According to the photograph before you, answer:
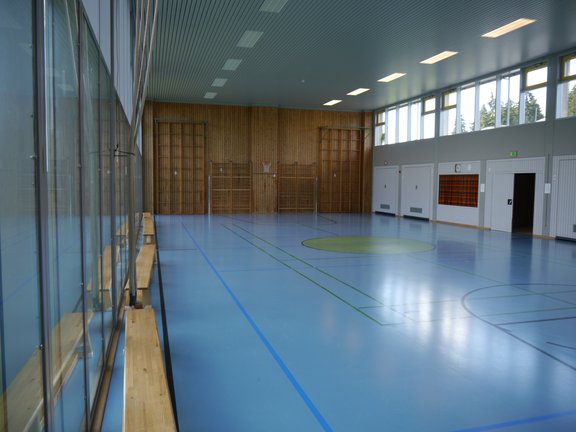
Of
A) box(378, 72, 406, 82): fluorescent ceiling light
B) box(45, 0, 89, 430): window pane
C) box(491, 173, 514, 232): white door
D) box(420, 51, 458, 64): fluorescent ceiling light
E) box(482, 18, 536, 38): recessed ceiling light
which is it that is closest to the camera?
box(45, 0, 89, 430): window pane

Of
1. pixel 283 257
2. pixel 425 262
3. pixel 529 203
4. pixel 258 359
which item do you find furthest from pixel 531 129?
pixel 258 359

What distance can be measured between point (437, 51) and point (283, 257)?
8.82 metres

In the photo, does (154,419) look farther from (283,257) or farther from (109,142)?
(283,257)

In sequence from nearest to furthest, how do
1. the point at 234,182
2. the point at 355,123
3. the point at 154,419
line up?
the point at 154,419, the point at 234,182, the point at 355,123

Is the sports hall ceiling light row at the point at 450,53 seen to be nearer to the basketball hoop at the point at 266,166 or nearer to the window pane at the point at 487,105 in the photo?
the window pane at the point at 487,105

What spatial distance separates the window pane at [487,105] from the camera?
1756 centimetres

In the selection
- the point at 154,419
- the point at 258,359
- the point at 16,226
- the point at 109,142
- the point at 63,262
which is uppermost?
the point at 109,142

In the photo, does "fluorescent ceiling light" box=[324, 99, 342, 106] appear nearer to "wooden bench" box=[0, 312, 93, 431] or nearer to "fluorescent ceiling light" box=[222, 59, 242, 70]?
"fluorescent ceiling light" box=[222, 59, 242, 70]

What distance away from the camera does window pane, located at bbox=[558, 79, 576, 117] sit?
46.5 feet

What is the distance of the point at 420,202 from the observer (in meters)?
22.0

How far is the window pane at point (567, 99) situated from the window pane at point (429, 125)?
22.4 ft

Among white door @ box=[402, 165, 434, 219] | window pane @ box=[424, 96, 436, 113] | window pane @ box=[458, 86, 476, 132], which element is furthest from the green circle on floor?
window pane @ box=[424, 96, 436, 113]

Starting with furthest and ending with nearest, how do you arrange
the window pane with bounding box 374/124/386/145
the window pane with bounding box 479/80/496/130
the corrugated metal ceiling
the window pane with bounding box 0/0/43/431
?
the window pane with bounding box 374/124/386/145 → the window pane with bounding box 479/80/496/130 → the corrugated metal ceiling → the window pane with bounding box 0/0/43/431

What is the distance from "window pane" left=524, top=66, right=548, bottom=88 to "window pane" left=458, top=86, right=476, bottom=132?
271 centimetres
